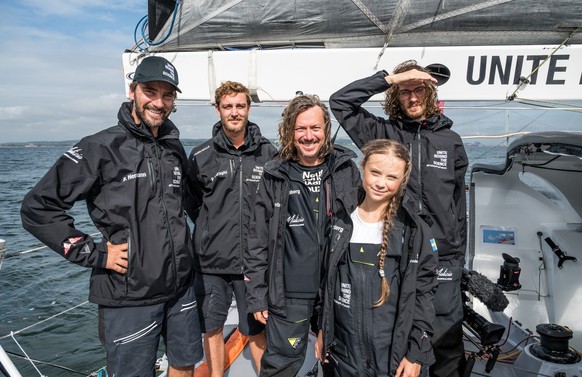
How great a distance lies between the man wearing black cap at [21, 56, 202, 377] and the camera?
1.86 m

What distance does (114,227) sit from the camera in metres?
1.95

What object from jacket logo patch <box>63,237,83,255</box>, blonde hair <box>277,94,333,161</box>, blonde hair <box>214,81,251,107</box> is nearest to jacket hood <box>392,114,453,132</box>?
blonde hair <box>277,94,333,161</box>

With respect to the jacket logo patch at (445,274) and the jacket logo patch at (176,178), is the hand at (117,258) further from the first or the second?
the jacket logo patch at (445,274)

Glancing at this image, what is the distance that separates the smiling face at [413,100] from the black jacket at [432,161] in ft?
0.14

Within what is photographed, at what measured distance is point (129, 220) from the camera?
1.95m

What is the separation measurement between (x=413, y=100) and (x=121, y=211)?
161 centimetres

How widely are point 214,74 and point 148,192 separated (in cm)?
110

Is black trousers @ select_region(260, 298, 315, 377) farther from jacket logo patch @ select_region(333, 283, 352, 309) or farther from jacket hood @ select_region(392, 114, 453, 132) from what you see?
jacket hood @ select_region(392, 114, 453, 132)

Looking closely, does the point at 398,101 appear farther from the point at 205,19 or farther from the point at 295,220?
the point at 205,19

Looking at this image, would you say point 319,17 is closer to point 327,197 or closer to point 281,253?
point 327,197

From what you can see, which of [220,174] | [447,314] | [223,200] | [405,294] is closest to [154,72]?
[220,174]

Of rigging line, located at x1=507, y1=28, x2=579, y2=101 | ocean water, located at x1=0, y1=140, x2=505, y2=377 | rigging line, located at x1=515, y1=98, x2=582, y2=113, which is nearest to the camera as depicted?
rigging line, located at x1=507, y1=28, x2=579, y2=101

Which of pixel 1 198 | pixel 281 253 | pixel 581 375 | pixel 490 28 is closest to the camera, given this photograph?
pixel 281 253

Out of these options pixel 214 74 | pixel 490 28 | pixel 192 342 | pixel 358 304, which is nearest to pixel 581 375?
pixel 358 304
